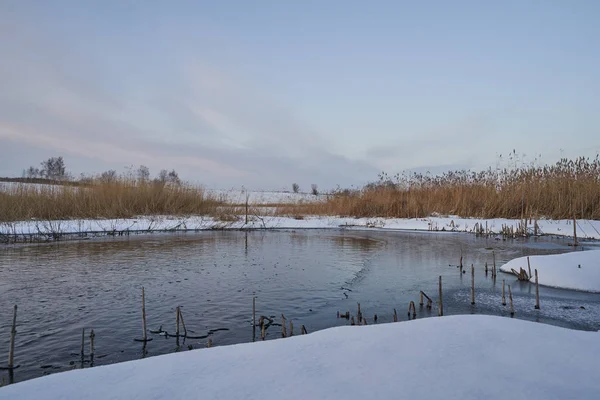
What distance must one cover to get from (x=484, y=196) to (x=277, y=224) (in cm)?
1137

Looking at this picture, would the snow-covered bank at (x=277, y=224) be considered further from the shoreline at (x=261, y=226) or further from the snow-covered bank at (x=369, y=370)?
the snow-covered bank at (x=369, y=370)

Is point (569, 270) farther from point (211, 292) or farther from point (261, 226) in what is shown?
point (261, 226)

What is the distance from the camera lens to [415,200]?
872 inches

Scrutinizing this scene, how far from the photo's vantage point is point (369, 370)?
2260 millimetres

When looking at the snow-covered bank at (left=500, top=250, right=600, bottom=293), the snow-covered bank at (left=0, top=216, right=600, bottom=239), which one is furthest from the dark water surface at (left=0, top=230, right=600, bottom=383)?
the snow-covered bank at (left=0, top=216, right=600, bottom=239)

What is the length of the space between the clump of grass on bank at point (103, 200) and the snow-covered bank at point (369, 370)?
16770 millimetres

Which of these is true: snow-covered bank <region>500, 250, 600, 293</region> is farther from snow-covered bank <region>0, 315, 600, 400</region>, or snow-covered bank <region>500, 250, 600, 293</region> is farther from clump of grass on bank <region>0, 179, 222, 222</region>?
clump of grass on bank <region>0, 179, 222, 222</region>

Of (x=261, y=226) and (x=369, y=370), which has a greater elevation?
(x=261, y=226)

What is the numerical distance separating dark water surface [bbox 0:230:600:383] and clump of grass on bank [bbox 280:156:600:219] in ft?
21.9

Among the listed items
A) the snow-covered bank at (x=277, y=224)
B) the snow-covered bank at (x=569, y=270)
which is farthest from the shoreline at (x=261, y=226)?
the snow-covered bank at (x=569, y=270)

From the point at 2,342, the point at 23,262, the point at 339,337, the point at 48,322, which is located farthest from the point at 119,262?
the point at 339,337

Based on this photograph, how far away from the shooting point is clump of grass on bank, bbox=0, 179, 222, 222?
642 inches

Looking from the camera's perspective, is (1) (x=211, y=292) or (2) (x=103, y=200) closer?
(1) (x=211, y=292)

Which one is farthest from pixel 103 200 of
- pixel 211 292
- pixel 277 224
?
pixel 211 292
